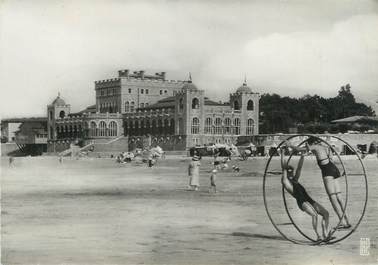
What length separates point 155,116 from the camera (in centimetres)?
4825

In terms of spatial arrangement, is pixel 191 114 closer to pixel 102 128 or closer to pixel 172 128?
pixel 172 128

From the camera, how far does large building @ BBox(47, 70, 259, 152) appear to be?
4512cm

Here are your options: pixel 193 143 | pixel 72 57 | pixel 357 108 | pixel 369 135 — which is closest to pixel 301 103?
pixel 357 108

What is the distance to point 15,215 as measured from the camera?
29.9 ft

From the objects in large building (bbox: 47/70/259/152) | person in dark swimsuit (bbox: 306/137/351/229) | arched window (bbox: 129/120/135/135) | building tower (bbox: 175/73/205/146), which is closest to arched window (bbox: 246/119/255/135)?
large building (bbox: 47/70/259/152)

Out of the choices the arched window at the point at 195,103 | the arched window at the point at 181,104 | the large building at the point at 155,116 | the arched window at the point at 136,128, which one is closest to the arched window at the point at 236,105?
the large building at the point at 155,116

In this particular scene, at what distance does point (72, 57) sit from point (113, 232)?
3190 millimetres

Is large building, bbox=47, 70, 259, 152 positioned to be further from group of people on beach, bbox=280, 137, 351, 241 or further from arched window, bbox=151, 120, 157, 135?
group of people on beach, bbox=280, 137, 351, 241

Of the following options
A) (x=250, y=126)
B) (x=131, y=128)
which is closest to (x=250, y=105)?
(x=250, y=126)

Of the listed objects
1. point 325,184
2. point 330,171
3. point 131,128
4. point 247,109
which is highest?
point 247,109

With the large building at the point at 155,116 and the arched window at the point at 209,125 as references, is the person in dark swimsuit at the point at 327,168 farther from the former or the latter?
the arched window at the point at 209,125

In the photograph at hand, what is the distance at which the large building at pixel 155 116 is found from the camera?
45.1 m

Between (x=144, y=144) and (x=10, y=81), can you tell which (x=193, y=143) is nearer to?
(x=144, y=144)

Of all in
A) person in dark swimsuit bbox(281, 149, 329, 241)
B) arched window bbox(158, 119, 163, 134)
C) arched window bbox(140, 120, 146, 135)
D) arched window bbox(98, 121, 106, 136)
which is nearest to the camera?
person in dark swimsuit bbox(281, 149, 329, 241)
